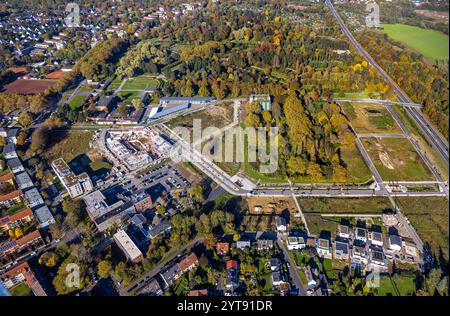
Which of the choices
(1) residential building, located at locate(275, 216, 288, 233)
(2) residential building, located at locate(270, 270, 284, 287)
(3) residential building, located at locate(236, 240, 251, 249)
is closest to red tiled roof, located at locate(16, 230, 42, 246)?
(3) residential building, located at locate(236, 240, 251, 249)

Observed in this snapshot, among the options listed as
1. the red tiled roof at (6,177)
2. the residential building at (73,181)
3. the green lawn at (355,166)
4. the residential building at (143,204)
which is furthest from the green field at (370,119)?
the red tiled roof at (6,177)

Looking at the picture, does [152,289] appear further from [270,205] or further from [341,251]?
[341,251]

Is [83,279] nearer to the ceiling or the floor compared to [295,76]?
nearer to the floor

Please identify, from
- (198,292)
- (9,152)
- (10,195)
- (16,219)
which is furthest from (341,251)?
(9,152)

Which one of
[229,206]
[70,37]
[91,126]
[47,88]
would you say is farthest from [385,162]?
[70,37]

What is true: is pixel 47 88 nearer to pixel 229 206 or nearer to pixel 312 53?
pixel 229 206

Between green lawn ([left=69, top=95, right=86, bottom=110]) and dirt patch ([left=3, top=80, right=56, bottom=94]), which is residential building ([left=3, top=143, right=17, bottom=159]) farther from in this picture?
dirt patch ([left=3, top=80, right=56, bottom=94])

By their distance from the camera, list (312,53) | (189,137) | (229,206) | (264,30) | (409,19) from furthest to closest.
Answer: (264,30) → (312,53) → (189,137) → (409,19) → (229,206)
